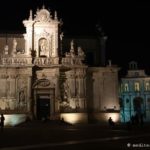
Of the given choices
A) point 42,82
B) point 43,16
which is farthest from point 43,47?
point 42,82

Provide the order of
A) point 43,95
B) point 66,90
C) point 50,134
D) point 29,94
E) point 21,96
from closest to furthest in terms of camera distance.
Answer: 1. point 50,134
2. point 29,94
3. point 21,96
4. point 66,90
5. point 43,95

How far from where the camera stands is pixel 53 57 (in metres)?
47.0

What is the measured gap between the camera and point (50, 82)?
47.1 meters

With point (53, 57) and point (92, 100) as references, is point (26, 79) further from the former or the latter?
point (92, 100)

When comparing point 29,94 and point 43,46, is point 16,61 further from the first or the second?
point 29,94

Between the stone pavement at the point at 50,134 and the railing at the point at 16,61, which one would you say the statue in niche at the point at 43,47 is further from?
the stone pavement at the point at 50,134

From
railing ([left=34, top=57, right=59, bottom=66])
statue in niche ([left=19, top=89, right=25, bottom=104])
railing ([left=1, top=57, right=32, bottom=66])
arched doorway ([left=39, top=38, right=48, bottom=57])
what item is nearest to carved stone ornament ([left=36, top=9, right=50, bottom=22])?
arched doorway ([left=39, top=38, right=48, bottom=57])

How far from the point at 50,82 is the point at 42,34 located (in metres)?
6.96

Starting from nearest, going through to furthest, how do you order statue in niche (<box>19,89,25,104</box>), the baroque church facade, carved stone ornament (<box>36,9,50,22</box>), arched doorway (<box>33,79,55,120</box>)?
the baroque church facade, statue in niche (<box>19,89,25,104</box>), arched doorway (<box>33,79,55,120</box>), carved stone ornament (<box>36,9,50,22</box>)

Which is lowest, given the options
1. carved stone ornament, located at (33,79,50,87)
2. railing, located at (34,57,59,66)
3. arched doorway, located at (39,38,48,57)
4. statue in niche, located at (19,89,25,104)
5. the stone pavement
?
the stone pavement

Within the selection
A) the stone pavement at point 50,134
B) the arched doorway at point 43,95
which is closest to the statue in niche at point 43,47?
the arched doorway at point 43,95

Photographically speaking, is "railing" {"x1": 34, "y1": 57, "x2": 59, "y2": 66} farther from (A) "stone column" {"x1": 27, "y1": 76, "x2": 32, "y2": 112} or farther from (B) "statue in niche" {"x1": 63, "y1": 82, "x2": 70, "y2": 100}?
(B) "statue in niche" {"x1": 63, "y1": 82, "x2": 70, "y2": 100}

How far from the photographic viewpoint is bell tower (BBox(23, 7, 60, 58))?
4778cm

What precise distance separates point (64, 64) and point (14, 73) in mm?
6951
